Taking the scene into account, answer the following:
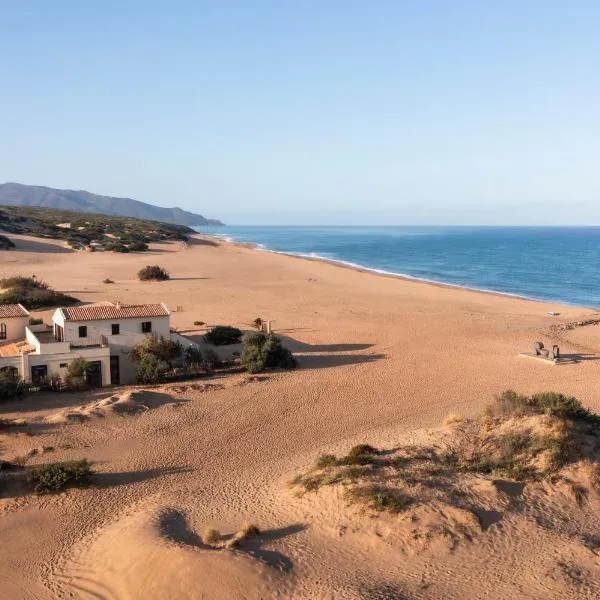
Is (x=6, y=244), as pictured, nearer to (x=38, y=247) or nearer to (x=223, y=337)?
(x=38, y=247)

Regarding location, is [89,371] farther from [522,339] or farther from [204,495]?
[522,339]

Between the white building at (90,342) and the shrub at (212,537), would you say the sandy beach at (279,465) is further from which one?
the white building at (90,342)

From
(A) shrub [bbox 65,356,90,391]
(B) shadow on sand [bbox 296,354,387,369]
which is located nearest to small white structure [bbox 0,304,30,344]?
(A) shrub [bbox 65,356,90,391]

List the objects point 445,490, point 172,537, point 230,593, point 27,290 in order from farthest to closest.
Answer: point 27,290 < point 445,490 < point 172,537 < point 230,593

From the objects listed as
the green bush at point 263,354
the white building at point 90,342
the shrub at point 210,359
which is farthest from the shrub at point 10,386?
the green bush at point 263,354

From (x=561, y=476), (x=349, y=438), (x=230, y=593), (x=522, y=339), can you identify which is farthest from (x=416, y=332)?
(x=230, y=593)

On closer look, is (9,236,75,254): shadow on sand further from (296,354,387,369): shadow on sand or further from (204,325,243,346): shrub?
(296,354,387,369): shadow on sand
